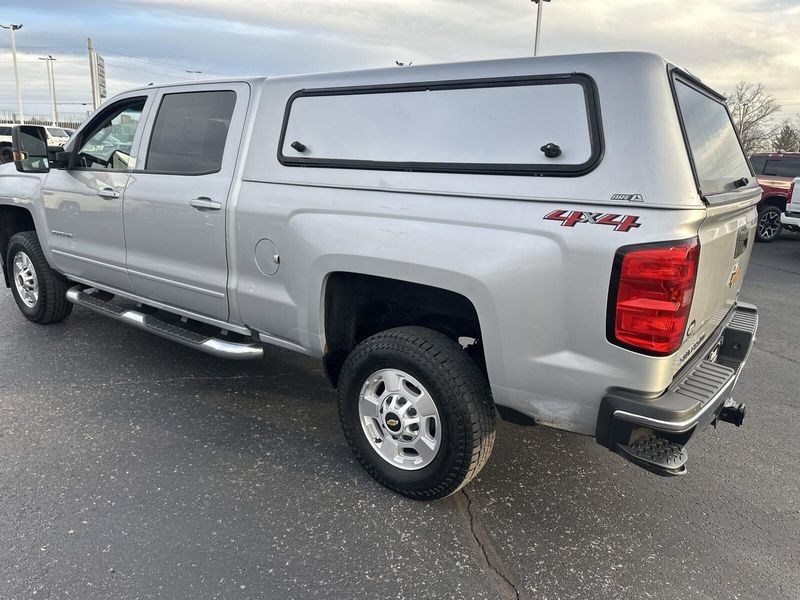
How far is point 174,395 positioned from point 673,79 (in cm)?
344

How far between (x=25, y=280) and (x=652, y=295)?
5.33 metres

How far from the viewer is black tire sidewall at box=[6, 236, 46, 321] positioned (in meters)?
5.08

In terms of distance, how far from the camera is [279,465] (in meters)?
3.22

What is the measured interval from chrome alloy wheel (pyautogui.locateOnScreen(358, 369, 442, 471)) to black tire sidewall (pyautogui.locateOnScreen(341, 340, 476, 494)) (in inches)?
1.1

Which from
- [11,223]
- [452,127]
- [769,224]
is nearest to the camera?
[452,127]

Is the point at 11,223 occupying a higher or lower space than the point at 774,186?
higher

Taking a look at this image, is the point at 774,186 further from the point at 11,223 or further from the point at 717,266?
the point at 11,223

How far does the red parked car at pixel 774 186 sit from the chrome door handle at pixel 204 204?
12.4 m

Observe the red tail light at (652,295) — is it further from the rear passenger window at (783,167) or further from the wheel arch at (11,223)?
the rear passenger window at (783,167)

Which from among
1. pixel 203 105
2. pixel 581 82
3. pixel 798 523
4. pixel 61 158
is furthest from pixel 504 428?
pixel 61 158

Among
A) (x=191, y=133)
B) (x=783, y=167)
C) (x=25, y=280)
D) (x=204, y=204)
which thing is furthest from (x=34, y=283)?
(x=783, y=167)

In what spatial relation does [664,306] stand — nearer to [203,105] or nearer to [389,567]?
[389,567]

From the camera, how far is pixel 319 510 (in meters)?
2.85

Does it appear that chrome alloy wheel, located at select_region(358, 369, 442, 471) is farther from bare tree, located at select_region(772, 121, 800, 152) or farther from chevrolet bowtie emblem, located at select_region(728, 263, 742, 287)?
bare tree, located at select_region(772, 121, 800, 152)
